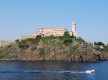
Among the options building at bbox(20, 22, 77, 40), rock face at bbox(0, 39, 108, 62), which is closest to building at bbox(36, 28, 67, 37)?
building at bbox(20, 22, 77, 40)

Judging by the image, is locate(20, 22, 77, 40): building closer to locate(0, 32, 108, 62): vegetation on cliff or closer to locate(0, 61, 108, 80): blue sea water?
locate(0, 32, 108, 62): vegetation on cliff

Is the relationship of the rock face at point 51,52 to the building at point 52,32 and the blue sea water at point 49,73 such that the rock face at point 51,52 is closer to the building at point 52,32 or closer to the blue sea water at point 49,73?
the building at point 52,32

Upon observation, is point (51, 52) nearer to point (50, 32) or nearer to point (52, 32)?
point (52, 32)

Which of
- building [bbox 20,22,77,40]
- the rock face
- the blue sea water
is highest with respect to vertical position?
building [bbox 20,22,77,40]

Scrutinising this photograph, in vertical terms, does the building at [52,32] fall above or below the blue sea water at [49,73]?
above

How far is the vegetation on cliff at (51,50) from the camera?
513 feet

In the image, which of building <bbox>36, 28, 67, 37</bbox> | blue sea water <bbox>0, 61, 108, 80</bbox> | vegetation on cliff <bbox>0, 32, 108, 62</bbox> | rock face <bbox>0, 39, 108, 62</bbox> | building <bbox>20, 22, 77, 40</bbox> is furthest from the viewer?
building <bbox>36, 28, 67, 37</bbox>

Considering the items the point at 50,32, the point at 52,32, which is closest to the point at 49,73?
the point at 52,32

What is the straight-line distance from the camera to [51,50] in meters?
159

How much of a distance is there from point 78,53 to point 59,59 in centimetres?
888

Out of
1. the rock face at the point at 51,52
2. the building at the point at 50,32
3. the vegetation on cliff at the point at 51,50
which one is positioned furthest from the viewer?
the building at the point at 50,32

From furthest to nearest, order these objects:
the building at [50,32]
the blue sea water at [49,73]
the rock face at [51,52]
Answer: the building at [50,32]
the rock face at [51,52]
the blue sea water at [49,73]

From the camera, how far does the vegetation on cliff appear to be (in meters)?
156

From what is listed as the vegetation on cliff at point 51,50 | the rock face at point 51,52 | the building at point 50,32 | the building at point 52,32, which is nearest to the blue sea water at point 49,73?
the rock face at point 51,52
